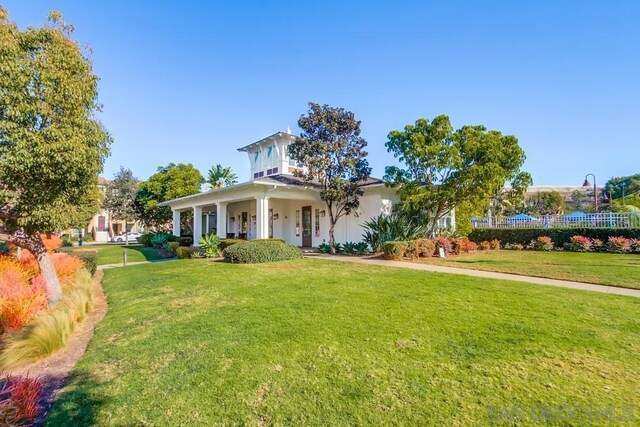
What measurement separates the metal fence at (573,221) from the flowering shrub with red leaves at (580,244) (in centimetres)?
165

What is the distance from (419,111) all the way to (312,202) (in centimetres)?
769

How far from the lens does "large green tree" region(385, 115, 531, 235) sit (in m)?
14.3

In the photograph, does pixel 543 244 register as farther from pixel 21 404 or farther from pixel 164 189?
pixel 164 189

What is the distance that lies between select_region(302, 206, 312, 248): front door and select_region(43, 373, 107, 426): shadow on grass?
1604 cm

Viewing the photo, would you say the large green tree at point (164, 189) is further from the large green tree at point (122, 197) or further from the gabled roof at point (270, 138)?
the gabled roof at point (270, 138)

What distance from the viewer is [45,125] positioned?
595cm

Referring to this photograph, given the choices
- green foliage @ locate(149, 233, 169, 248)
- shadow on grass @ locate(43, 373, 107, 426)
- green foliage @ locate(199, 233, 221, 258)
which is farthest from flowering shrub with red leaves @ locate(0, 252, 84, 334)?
green foliage @ locate(149, 233, 169, 248)

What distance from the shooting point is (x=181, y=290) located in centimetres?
837

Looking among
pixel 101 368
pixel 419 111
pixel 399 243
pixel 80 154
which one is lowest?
pixel 101 368

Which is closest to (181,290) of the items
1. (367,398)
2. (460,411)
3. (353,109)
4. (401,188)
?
(367,398)

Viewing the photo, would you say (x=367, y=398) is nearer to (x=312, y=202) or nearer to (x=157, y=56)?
(x=157, y=56)

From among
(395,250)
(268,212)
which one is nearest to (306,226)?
(268,212)

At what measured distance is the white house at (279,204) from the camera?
53.8 feet

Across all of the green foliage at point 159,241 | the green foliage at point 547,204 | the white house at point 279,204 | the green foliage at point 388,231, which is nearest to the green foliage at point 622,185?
the green foliage at point 547,204
